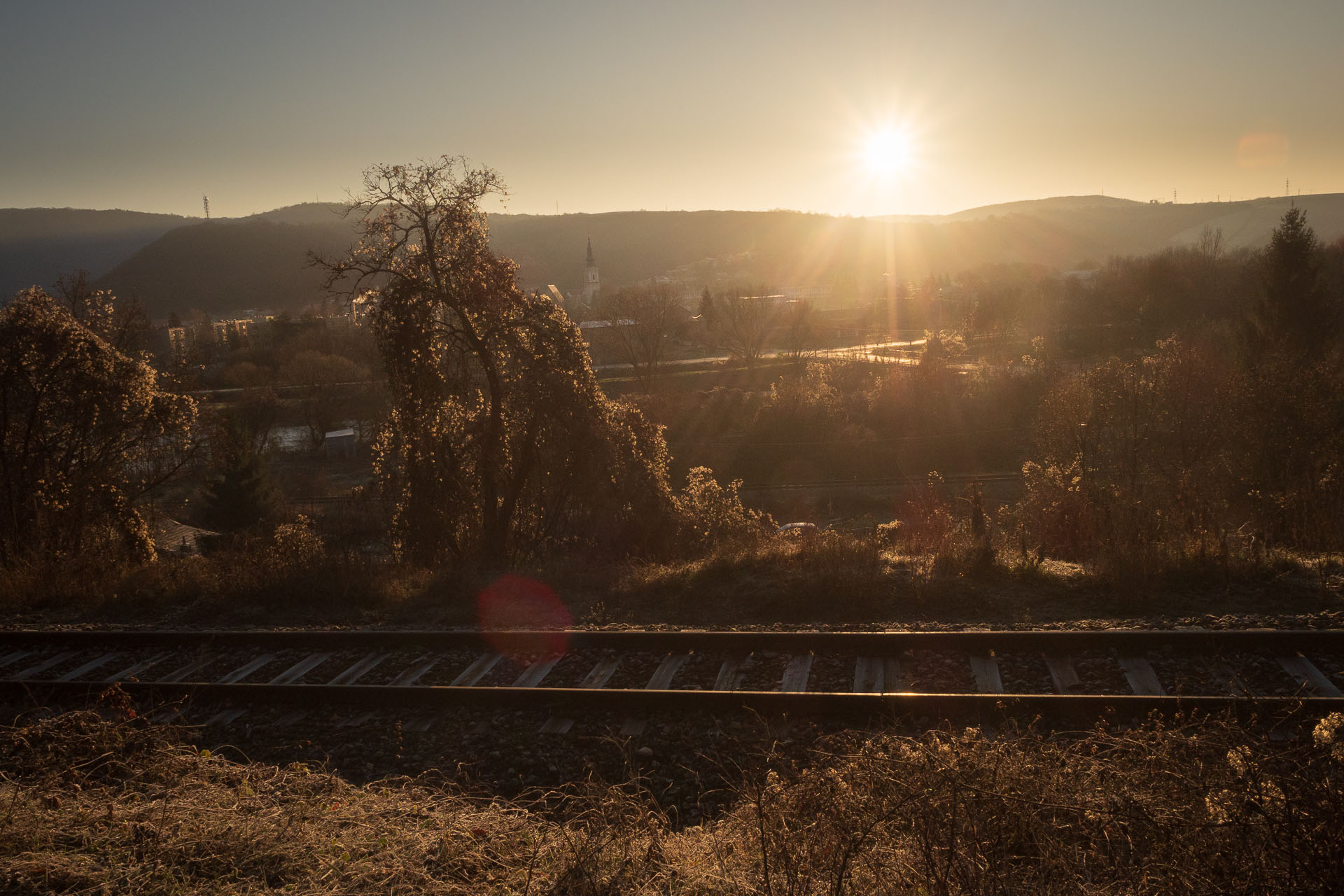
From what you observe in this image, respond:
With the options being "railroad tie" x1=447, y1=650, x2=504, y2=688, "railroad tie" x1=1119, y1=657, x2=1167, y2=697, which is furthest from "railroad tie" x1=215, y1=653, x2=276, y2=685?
"railroad tie" x1=1119, y1=657, x2=1167, y2=697

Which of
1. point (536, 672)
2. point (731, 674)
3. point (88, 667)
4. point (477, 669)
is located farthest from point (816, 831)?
point (88, 667)

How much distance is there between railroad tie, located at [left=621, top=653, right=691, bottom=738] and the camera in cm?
524

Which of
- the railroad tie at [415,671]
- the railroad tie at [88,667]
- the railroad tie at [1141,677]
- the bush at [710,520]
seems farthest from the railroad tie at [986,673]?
the railroad tie at [88,667]

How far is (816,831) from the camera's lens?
351 centimetres

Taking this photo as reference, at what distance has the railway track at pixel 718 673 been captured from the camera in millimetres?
5125

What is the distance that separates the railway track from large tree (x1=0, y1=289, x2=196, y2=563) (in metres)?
8.75

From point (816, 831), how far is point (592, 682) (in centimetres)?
292

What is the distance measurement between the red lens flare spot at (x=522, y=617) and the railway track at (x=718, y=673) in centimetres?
3

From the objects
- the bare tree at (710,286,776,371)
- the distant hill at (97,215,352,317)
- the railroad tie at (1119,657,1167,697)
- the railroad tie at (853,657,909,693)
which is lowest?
the railroad tie at (853,657,909,693)

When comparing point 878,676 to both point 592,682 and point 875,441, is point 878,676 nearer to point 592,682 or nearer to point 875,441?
point 592,682

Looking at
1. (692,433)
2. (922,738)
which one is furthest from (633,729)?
(692,433)

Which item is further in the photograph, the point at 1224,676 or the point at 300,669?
the point at 300,669

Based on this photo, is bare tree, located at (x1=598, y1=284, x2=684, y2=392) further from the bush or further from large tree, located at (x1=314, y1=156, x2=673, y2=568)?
large tree, located at (x1=314, y1=156, x2=673, y2=568)

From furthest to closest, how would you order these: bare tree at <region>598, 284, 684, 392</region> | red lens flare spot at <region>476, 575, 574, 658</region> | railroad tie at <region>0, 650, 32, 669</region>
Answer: bare tree at <region>598, 284, 684, 392</region> → railroad tie at <region>0, 650, 32, 669</region> → red lens flare spot at <region>476, 575, 574, 658</region>
